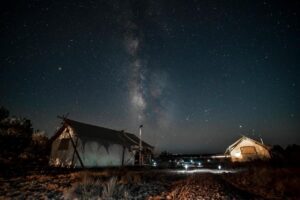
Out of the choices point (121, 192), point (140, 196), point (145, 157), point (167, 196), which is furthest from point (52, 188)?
point (145, 157)

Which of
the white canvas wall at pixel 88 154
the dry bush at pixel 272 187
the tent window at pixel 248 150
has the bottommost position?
the dry bush at pixel 272 187

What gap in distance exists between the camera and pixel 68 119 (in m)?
26.5

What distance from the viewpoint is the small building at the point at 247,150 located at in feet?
121

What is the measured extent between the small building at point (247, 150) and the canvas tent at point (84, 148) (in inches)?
889

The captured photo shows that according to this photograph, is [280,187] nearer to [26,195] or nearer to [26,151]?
[26,195]

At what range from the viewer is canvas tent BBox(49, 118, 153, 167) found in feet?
80.8

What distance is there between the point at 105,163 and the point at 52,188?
1789 cm

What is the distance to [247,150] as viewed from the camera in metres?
38.6

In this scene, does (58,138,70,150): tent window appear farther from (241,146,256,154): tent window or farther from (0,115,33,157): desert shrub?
(241,146,256,154): tent window

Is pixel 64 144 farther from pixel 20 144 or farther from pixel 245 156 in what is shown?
pixel 245 156

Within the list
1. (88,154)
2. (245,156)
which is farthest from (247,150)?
(88,154)

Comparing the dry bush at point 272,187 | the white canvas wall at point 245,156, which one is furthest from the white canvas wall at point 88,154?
the white canvas wall at point 245,156

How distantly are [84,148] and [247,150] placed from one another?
3048 cm

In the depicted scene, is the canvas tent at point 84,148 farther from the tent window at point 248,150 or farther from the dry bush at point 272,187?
the tent window at point 248,150
